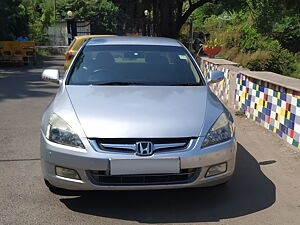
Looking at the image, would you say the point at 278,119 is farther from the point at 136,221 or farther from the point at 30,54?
the point at 30,54

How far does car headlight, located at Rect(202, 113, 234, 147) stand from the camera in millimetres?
3273

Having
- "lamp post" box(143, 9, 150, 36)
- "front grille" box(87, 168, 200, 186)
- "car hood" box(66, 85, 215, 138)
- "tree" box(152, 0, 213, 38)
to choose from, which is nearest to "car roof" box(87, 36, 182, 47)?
"car hood" box(66, 85, 215, 138)

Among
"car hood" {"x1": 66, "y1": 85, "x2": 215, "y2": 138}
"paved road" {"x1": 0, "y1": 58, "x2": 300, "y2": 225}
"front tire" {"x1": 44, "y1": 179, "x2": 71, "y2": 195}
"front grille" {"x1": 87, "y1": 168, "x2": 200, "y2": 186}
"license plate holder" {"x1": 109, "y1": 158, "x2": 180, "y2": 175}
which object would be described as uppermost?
"car hood" {"x1": 66, "y1": 85, "x2": 215, "y2": 138}

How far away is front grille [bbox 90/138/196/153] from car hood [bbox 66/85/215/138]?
0.04m

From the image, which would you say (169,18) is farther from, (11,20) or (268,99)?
(268,99)

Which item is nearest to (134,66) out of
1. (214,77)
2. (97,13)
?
(214,77)

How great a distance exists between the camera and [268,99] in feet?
20.0

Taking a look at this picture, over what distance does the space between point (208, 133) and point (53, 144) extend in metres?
1.35

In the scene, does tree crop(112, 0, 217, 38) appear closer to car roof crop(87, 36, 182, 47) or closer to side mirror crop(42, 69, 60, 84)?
car roof crop(87, 36, 182, 47)

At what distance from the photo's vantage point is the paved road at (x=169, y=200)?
3.30 m

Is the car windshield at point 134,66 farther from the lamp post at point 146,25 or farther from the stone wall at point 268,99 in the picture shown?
the lamp post at point 146,25

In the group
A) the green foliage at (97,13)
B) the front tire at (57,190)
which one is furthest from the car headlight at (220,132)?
the green foliage at (97,13)

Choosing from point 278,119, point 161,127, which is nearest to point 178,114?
point 161,127

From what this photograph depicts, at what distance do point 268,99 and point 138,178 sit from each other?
3634 millimetres
